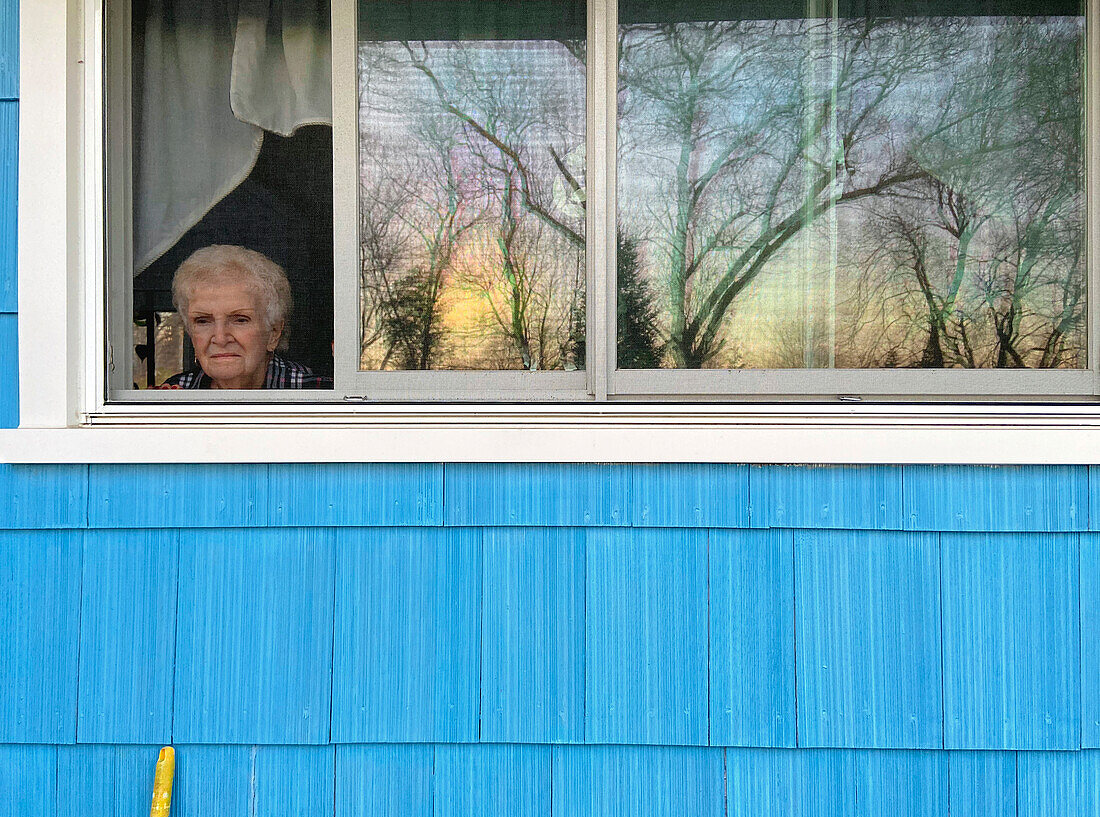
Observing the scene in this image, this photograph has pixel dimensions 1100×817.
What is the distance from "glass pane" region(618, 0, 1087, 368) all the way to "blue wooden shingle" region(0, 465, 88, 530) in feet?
3.70

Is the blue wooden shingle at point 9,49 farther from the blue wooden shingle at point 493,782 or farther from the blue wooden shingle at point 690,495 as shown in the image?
the blue wooden shingle at point 493,782

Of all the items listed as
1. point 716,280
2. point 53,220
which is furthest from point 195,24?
point 716,280

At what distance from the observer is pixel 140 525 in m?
1.33

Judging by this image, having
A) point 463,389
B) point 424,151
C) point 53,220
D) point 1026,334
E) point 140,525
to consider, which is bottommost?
point 140,525

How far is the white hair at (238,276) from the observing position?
1.41 meters

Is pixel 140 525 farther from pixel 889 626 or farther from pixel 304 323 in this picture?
pixel 889 626

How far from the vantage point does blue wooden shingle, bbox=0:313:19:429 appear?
1.32 m

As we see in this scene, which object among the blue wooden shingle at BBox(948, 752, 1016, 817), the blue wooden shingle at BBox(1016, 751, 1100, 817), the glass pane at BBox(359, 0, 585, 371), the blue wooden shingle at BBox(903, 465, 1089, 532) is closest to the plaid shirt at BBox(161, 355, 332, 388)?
the glass pane at BBox(359, 0, 585, 371)

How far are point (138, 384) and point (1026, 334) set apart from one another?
73.9 inches

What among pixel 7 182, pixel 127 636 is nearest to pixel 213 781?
pixel 127 636

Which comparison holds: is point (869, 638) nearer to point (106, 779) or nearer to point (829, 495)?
point (829, 495)

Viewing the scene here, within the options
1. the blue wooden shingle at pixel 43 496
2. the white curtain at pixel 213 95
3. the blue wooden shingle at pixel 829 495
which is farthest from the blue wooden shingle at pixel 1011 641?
the blue wooden shingle at pixel 43 496

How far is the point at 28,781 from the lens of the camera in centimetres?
136

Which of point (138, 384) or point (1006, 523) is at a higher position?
point (138, 384)
